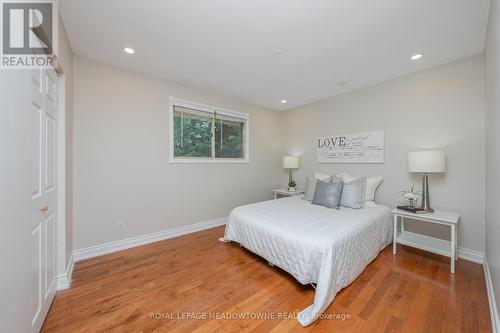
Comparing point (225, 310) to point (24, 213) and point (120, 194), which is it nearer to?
point (24, 213)

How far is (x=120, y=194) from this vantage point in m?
2.63

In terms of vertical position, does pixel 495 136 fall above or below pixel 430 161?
above

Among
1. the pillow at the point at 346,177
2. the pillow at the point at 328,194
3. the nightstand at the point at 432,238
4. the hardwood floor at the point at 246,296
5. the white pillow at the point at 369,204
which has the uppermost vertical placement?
the pillow at the point at 346,177

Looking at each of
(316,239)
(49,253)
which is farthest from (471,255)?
(49,253)

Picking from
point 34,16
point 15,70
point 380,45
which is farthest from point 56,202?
point 380,45

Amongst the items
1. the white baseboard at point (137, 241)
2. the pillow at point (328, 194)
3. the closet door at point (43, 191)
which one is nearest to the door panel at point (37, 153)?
the closet door at point (43, 191)

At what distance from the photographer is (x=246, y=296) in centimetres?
175

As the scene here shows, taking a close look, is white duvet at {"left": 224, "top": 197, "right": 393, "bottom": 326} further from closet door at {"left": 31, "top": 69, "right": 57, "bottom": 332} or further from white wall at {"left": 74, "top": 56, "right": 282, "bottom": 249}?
closet door at {"left": 31, "top": 69, "right": 57, "bottom": 332}

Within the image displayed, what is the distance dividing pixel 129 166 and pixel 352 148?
3.67 metres

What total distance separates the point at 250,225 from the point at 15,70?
224cm

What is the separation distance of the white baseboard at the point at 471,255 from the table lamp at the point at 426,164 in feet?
2.03

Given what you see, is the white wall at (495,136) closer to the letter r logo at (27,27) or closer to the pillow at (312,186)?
the pillow at (312,186)

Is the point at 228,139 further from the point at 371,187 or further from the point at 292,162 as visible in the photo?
the point at 371,187

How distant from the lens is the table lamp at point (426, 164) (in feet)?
7.59
